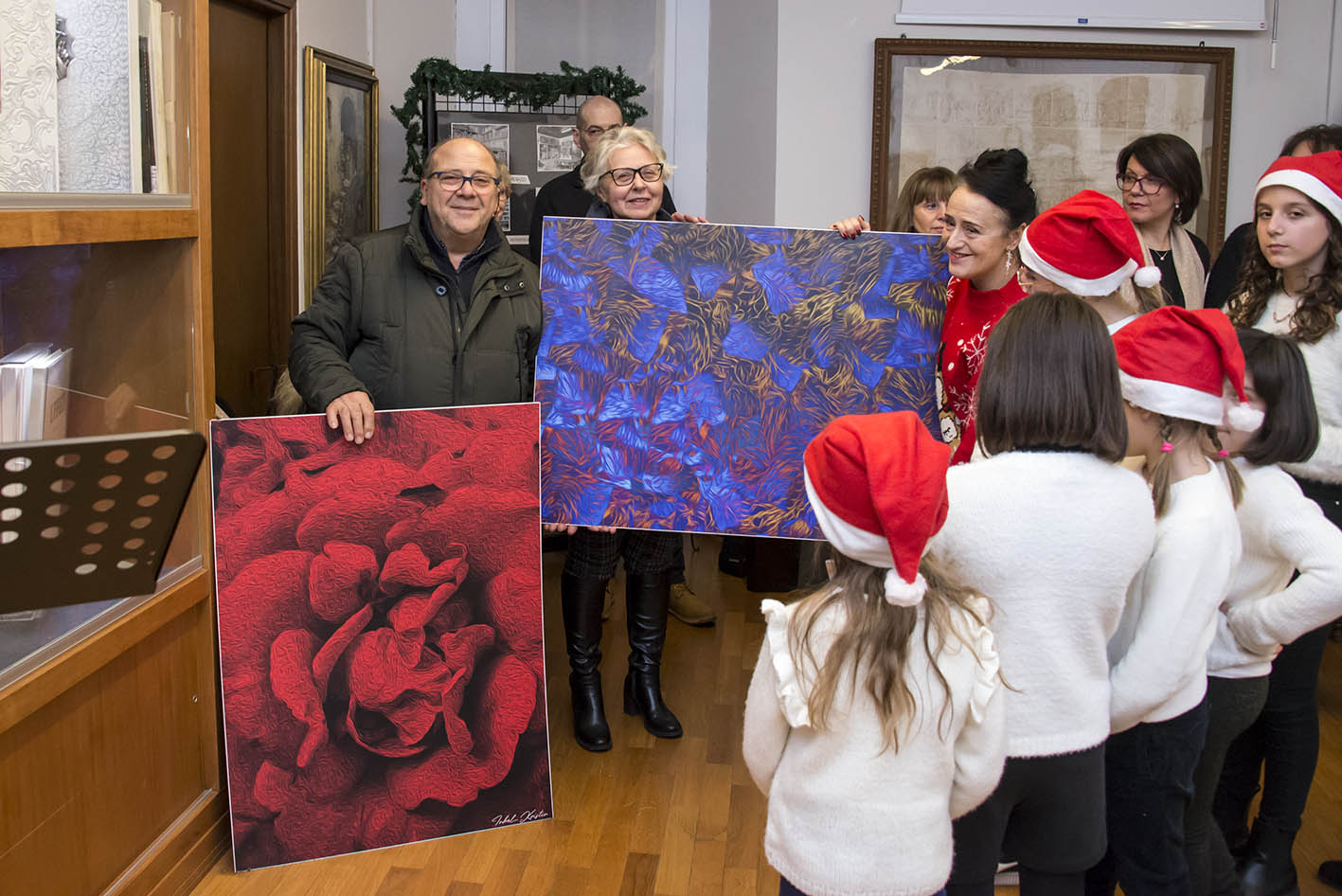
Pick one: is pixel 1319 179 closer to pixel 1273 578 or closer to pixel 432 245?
pixel 1273 578

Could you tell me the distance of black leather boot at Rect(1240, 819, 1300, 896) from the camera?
7.88 ft

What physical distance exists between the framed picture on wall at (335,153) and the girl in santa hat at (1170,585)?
2917 millimetres

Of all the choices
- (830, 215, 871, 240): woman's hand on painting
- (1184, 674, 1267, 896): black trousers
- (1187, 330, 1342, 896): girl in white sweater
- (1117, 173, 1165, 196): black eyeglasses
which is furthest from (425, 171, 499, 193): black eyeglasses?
(1117, 173, 1165, 196): black eyeglasses

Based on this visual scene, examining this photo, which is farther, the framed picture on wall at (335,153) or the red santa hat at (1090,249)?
the framed picture on wall at (335,153)

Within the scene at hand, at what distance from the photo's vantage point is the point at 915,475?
57.3 inches

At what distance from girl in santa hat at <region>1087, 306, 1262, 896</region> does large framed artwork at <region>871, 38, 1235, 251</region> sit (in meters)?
3.08

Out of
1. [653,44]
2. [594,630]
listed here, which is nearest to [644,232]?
[594,630]

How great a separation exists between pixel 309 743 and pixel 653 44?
3.99m

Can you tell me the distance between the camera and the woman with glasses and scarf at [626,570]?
3088 millimetres

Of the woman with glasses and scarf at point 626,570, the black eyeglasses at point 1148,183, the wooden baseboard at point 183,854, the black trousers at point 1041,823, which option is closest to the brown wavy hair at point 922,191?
the black eyeglasses at point 1148,183

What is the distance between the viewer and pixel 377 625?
253cm
